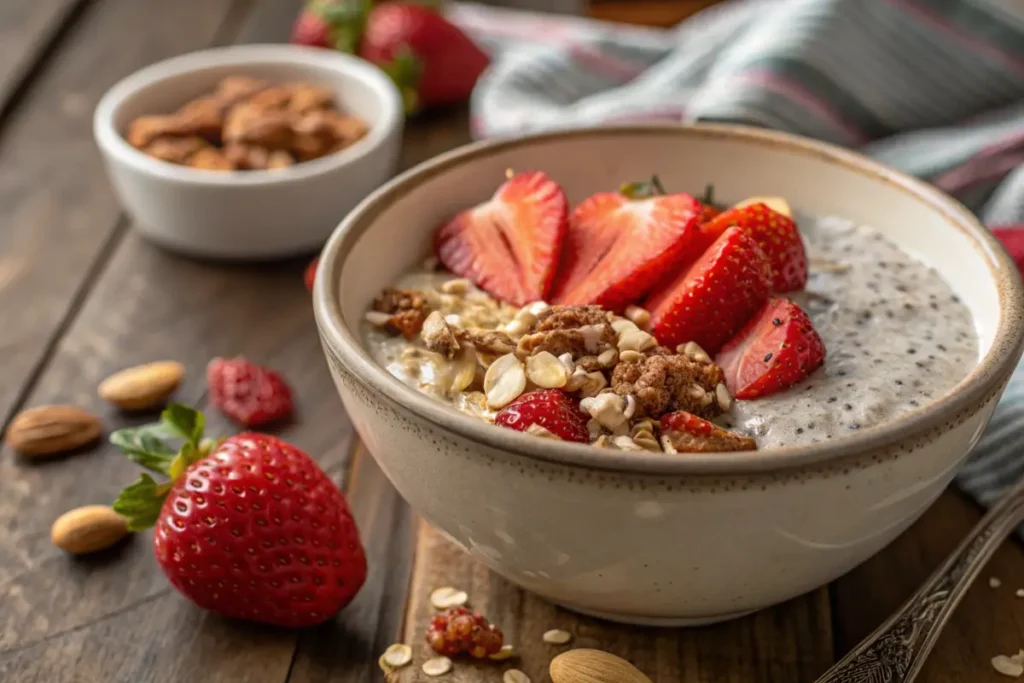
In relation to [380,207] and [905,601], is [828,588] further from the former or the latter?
[380,207]

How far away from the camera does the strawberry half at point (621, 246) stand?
1.03 m

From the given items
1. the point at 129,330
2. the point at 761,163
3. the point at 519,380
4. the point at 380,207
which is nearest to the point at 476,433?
the point at 519,380

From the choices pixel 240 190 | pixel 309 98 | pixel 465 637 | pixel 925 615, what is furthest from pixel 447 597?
pixel 309 98

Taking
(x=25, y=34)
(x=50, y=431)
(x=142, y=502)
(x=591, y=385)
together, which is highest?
(x=591, y=385)

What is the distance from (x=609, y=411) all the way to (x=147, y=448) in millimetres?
442

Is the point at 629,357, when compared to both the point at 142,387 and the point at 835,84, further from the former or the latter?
the point at 835,84

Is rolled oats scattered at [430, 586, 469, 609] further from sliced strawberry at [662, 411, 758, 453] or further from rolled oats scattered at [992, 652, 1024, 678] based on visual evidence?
rolled oats scattered at [992, 652, 1024, 678]

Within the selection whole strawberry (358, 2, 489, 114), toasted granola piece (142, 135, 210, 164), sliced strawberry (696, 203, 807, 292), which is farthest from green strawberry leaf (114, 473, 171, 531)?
whole strawberry (358, 2, 489, 114)

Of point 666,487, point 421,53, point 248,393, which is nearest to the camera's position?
point 666,487

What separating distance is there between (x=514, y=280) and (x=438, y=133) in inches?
30.8

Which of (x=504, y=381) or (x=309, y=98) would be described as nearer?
(x=504, y=381)

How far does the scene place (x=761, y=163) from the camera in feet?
4.01

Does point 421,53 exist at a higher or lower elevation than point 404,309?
lower

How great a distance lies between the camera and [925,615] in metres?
0.92
